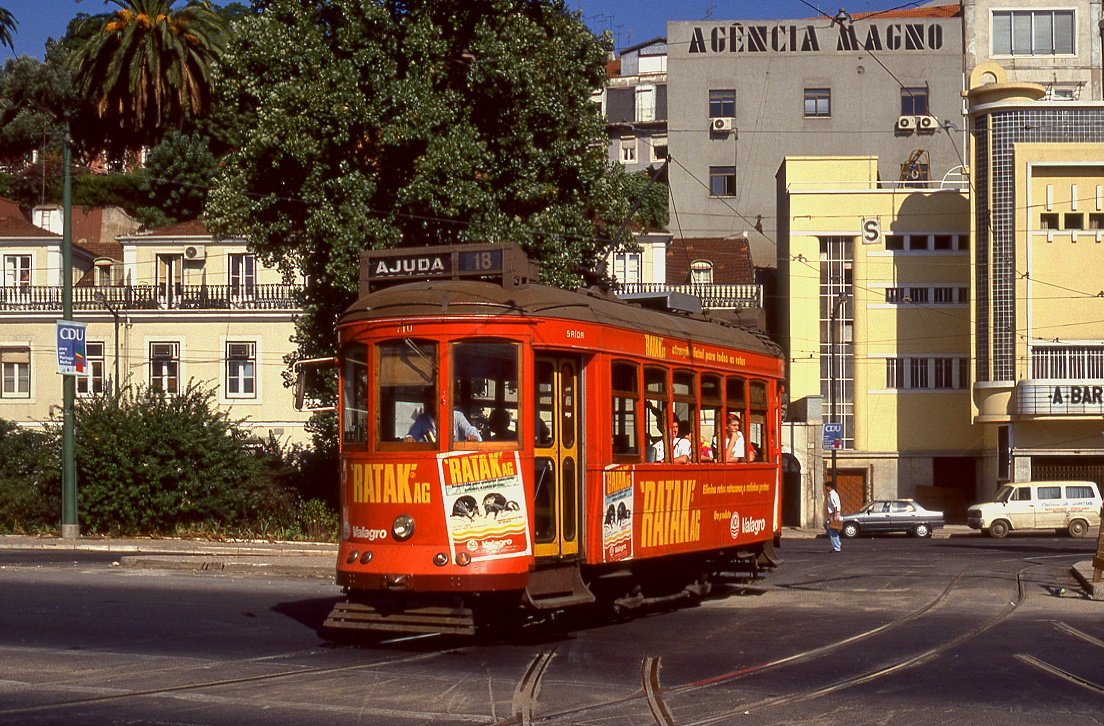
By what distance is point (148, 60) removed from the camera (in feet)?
184

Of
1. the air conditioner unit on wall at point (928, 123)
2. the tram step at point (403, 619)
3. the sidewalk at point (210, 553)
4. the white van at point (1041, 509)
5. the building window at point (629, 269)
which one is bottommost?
the white van at point (1041, 509)

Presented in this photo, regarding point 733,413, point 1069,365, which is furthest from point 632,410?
point 1069,365

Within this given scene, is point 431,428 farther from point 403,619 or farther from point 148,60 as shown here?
point 148,60

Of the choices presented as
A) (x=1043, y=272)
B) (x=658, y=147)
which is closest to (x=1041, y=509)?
(x=1043, y=272)

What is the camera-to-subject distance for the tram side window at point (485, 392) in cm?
1326

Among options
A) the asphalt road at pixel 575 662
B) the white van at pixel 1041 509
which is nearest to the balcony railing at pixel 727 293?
the white van at pixel 1041 509

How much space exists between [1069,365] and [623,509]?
3737 centimetres

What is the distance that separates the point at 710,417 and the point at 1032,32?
182ft

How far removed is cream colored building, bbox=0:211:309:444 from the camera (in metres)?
51.1

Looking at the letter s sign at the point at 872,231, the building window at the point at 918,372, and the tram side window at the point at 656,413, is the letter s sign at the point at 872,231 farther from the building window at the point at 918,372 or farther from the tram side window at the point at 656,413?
the tram side window at the point at 656,413

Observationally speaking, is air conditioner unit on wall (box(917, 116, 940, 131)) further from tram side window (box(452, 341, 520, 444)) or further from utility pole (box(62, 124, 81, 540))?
tram side window (box(452, 341, 520, 444))

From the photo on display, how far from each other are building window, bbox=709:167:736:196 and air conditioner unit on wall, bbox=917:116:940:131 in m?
8.27

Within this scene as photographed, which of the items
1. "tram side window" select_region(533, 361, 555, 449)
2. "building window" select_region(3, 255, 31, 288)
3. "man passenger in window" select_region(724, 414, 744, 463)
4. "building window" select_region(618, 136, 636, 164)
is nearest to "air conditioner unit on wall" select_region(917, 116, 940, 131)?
"building window" select_region(618, 136, 636, 164)

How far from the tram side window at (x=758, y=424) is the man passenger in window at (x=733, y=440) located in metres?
0.40
